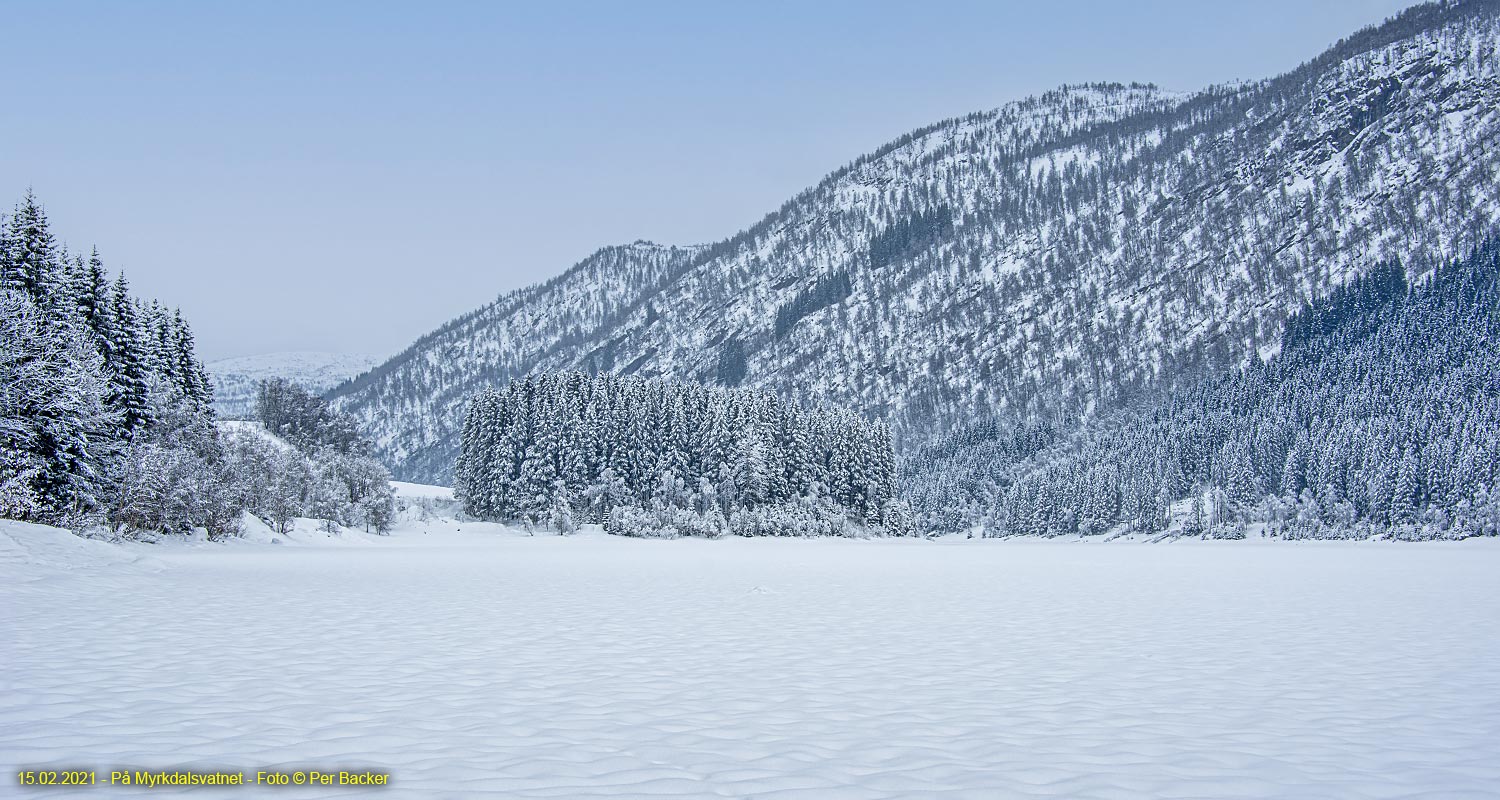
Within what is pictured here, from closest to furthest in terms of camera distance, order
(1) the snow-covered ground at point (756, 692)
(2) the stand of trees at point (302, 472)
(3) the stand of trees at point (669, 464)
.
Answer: (1) the snow-covered ground at point (756, 692) < (2) the stand of trees at point (302, 472) < (3) the stand of trees at point (669, 464)

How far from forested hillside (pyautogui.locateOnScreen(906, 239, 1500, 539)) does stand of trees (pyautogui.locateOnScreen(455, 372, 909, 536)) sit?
58.3 m

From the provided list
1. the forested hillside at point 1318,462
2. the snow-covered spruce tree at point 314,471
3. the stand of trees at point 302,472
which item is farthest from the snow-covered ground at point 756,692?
the forested hillside at point 1318,462

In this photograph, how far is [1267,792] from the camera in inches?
237

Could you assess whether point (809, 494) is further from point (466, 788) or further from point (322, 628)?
point (466, 788)

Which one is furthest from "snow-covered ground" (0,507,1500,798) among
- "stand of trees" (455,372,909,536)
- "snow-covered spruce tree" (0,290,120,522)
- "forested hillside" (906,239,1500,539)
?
"forested hillside" (906,239,1500,539)

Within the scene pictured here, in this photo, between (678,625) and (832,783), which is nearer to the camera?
(832,783)

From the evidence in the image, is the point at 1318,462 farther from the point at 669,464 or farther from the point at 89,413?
the point at 89,413

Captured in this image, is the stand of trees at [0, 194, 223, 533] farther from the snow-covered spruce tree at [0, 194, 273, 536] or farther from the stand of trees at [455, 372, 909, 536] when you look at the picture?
the stand of trees at [455, 372, 909, 536]

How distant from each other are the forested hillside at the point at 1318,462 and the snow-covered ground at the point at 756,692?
111m

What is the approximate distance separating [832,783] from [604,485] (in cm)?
8192

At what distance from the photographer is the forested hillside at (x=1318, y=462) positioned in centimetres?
11131

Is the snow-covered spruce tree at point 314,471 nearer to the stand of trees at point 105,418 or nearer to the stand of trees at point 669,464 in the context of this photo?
the stand of trees at point 105,418

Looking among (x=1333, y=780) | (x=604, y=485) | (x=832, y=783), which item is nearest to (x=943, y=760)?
(x=832, y=783)

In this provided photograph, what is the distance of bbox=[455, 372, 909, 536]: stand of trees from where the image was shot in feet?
283
